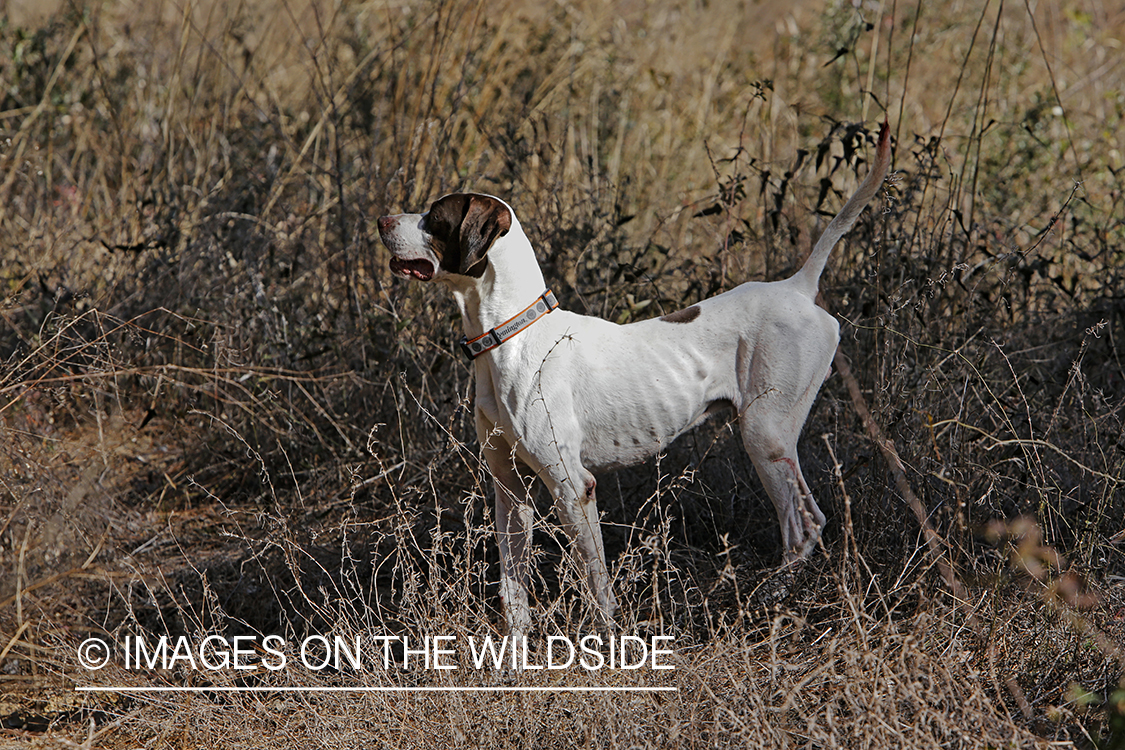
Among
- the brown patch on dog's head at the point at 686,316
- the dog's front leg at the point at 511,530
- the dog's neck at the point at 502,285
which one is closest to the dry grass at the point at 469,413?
the dog's front leg at the point at 511,530

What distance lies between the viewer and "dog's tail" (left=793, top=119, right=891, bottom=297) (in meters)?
2.87

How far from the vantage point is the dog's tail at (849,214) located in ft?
9.41

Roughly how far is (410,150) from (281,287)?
87cm

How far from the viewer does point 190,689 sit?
250 centimetres

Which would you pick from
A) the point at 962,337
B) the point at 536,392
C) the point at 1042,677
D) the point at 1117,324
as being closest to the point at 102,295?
the point at 536,392

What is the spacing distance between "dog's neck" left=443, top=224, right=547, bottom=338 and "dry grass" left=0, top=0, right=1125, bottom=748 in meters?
0.53

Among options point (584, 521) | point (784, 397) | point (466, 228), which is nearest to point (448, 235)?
point (466, 228)

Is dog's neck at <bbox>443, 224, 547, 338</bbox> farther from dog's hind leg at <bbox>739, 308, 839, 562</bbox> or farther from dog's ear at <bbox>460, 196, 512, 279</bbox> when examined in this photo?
dog's hind leg at <bbox>739, 308, 839, 562</bbox>

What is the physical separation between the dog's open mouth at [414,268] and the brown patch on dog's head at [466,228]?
5cm

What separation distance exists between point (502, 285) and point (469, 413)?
115 cm

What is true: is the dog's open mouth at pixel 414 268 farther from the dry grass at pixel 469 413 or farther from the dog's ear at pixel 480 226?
the dry grass at pixel 469 413

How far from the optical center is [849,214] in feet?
9.64

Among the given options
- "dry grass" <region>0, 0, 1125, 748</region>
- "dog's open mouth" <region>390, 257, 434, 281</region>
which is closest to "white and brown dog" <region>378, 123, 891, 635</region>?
"dog's open mouth" <region>390, 257, 434, 281</region>

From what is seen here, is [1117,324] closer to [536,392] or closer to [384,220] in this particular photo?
[536,392]
